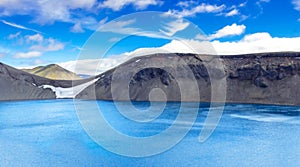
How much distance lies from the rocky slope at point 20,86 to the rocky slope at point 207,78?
19.3 metres

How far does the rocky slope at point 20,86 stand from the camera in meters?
145

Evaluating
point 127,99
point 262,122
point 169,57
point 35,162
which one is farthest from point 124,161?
point 169,57

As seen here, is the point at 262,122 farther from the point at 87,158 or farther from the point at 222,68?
the point at 222,68

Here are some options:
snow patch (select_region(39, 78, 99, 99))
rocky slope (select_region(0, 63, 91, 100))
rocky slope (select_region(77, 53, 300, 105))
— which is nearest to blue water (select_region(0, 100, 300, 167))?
rocky slope (select_region(77, 53, 300, 105))

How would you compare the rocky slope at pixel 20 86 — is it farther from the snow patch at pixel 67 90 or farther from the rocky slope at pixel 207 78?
the rocky slope at pixel 207 78

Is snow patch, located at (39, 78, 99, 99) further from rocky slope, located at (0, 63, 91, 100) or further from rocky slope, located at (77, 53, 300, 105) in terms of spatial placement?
rocky slope, located at (77, 53, 300, 105)

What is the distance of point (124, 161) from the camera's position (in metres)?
34.2

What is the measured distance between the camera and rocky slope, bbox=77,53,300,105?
114562mm

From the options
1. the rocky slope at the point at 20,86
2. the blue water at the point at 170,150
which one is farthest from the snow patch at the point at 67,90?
the blue water at the point at 170,150

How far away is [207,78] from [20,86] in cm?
7770

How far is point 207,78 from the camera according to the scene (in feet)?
424

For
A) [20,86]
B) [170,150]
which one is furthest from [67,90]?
[170,150]

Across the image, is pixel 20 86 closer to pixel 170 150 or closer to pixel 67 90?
pixel 67 90

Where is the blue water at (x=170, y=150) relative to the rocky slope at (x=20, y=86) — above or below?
below
